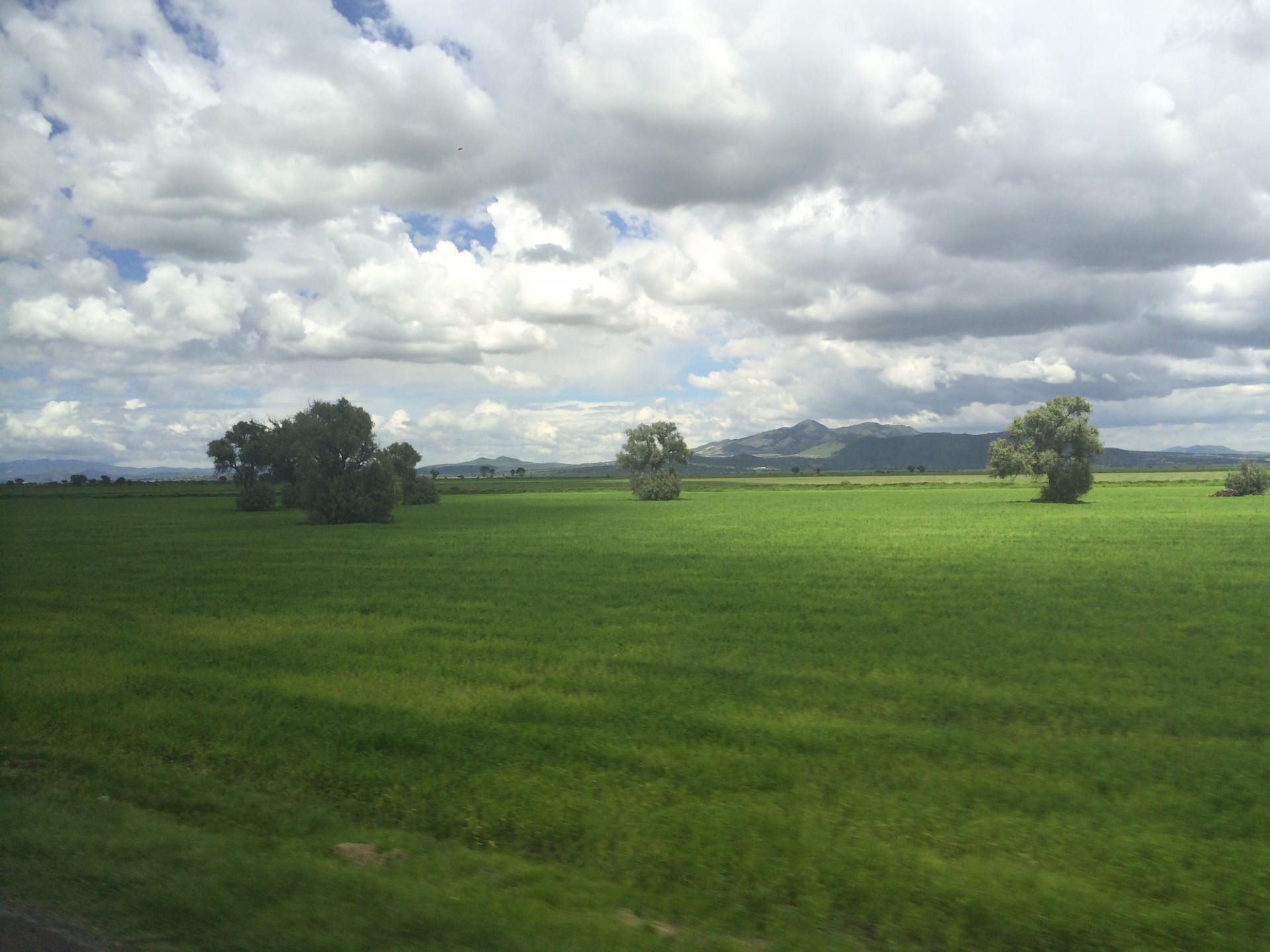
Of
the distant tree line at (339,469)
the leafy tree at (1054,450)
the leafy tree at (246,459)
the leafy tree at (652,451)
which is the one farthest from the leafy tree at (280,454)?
the leafy tree at (1054,450)

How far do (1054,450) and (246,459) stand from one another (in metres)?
84.2

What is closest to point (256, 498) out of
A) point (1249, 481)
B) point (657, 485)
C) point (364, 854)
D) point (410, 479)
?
point (410, 479)

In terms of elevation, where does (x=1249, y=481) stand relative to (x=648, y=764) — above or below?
above

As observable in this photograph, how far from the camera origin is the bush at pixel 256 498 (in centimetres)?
8125

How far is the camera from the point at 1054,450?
81.4 m

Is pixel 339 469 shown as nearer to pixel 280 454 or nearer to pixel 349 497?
pixel 349 497

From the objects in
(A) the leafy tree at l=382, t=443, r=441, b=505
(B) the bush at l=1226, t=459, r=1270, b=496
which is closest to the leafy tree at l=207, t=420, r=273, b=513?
(A) the leafy tree at l=382, t=443, r=441, b=505

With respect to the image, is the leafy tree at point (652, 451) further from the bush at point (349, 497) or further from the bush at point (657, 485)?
the bush at point (349, 497)

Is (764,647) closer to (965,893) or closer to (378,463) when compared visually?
(965,893)

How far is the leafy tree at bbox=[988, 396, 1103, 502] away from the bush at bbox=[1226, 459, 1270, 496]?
2162cm

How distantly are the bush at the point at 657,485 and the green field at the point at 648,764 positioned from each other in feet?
255

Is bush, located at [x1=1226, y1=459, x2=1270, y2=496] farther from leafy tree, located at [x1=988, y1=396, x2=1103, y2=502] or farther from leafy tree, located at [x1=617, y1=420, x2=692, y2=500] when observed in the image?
leafy tree, located at [x1=617, y1=420, x2=692, y2=500]

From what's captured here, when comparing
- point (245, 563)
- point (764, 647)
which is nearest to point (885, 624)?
point (764, 647)

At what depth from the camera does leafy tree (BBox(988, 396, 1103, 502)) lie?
79000mm
